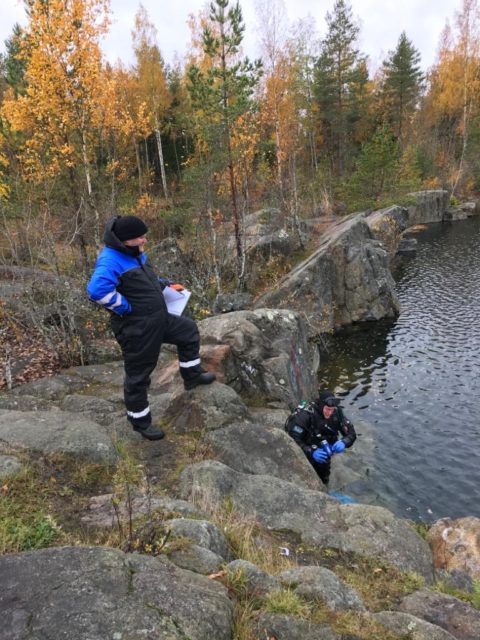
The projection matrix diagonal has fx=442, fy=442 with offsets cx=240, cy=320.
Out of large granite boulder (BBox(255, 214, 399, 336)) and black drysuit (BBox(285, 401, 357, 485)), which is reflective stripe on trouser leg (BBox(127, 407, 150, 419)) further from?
large granite boulder (BBox(255, 214, 399, 336))

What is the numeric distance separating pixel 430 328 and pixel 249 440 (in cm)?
1345

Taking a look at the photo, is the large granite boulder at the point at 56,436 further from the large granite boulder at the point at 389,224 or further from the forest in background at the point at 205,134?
the large granite boulder at the point at 389,224

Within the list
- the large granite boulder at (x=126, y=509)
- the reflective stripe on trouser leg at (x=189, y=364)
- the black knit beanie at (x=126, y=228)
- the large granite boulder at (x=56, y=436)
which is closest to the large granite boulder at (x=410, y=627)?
the large granite boulder at (x=126, y=509)

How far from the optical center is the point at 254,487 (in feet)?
17.3

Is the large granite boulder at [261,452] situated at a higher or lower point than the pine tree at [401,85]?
lower

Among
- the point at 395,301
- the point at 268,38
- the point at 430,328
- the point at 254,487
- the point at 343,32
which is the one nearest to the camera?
the point at 254,487

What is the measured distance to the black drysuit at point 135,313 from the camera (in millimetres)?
5156

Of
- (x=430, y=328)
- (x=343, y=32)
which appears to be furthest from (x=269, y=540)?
(x=343, y=32)

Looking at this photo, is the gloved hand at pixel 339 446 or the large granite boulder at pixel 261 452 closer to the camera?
the large granite boulder at pixel 261 452

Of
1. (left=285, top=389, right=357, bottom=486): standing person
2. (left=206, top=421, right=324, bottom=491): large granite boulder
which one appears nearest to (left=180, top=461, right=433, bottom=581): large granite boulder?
(left=206, top=421, right=324, bottom=491): large granite boulder

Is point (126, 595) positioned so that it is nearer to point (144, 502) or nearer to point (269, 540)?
point (144, 502)

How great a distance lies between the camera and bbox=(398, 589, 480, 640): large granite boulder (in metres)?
3.45

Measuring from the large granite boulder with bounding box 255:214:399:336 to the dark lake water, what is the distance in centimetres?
92

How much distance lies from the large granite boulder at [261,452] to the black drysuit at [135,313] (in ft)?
3.72
